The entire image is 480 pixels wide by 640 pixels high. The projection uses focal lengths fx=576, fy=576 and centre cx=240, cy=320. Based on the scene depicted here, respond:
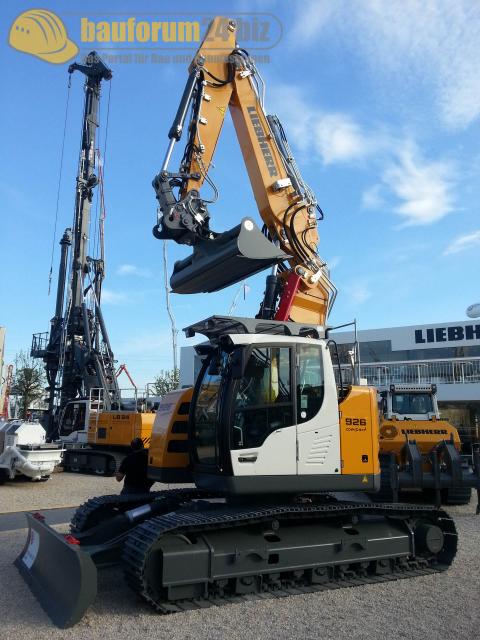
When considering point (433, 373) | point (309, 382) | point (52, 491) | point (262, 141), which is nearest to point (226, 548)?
point (309, 382)

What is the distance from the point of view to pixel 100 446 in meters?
18.5

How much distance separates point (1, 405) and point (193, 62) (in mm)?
15404

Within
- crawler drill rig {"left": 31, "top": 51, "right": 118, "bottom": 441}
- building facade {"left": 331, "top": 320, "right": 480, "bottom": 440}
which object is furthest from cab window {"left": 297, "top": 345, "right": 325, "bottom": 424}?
building facade {"left": 331, "top": 320, "right": 480, "bottom": 440}

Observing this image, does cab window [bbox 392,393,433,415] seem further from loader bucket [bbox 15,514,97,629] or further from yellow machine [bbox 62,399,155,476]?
loader bucket [bbox 15,514,97,629]

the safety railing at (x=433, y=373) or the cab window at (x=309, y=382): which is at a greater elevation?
the safety railing at (x=433, y=373)

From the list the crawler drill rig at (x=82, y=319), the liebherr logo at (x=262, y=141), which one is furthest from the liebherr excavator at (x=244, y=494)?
the crawler drill rig at (x=82, y=319)

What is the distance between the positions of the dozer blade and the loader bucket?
3.49m

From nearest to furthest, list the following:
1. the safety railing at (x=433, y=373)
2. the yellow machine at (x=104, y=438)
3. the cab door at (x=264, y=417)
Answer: the cab door at (x=264, y=417) → the yellow machine at (x=104, y=438) → the safety railing at (x=433, y=373)

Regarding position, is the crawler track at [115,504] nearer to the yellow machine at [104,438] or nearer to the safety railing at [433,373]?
the yellow machine at [104,438]

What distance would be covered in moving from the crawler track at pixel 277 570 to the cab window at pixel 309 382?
39.4 inches

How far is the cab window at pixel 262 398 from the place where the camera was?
5.85 metres

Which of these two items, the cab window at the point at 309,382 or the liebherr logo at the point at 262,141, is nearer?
the cab window at the point at 309,382

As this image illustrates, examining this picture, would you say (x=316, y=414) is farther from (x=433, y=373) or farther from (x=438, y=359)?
(x=438, y=359)

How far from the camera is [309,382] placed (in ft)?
20.4
